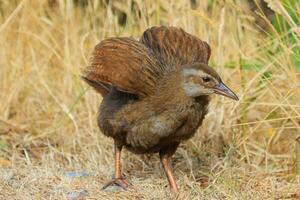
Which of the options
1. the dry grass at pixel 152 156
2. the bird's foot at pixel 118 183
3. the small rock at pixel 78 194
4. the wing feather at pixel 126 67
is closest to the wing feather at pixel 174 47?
the wing feather at pixel 126 67

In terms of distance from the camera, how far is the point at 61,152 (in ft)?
18.5

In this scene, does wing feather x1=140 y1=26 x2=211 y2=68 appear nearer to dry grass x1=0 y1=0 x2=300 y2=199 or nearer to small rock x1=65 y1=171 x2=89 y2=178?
dry grass x1=0 y1=0 x2=300 y2=199

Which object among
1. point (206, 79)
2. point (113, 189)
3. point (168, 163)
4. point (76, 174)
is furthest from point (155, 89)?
point (76, 174)

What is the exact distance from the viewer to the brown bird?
14.7 ft

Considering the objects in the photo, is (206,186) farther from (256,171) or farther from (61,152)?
(61,152)

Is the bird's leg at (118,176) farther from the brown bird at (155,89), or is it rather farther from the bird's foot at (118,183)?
the brown bird at (155,89)

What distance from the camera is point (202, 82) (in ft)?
14.6

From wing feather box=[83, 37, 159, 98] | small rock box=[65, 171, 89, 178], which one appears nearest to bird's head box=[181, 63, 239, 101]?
wing feather box=[83, 37, 159, 98]

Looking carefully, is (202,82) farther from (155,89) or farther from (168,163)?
(168,163)

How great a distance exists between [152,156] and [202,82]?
130cm

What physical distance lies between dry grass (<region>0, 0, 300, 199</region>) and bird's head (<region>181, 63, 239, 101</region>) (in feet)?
1.77

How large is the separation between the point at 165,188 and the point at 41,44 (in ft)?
9.06

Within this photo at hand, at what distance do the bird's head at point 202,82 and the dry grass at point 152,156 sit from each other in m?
0.54

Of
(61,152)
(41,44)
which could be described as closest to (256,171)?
(61,152)
